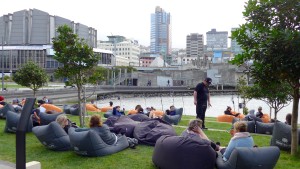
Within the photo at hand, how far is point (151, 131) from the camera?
9211 mm

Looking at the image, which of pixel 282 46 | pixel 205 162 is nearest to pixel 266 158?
pixel 205 162

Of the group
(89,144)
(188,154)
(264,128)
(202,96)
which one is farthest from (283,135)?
(89,144)

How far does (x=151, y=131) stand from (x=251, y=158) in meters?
3.61

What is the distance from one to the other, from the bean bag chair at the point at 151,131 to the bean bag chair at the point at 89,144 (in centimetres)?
125

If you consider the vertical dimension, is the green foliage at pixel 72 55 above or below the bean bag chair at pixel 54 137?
above

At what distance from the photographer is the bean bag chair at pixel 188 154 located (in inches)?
249

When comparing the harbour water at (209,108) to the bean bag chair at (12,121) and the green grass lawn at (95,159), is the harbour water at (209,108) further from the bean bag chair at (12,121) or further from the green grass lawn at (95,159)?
the green grass lawn at (95,159)

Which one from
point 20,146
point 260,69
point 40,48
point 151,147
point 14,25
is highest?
point 14,25

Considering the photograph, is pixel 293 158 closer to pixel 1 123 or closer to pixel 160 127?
pixel 160 127

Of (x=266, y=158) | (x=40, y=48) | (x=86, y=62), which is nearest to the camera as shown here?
(x=266, y=158)

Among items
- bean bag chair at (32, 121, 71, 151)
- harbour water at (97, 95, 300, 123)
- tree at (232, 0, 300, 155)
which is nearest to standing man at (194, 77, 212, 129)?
tree at (232, 0, 300, 155)

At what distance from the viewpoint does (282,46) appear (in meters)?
6.84

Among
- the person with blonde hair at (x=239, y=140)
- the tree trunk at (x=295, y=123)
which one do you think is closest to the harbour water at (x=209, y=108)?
the tree trunk at (x=295, y=123)

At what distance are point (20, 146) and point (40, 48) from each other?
412 feet
